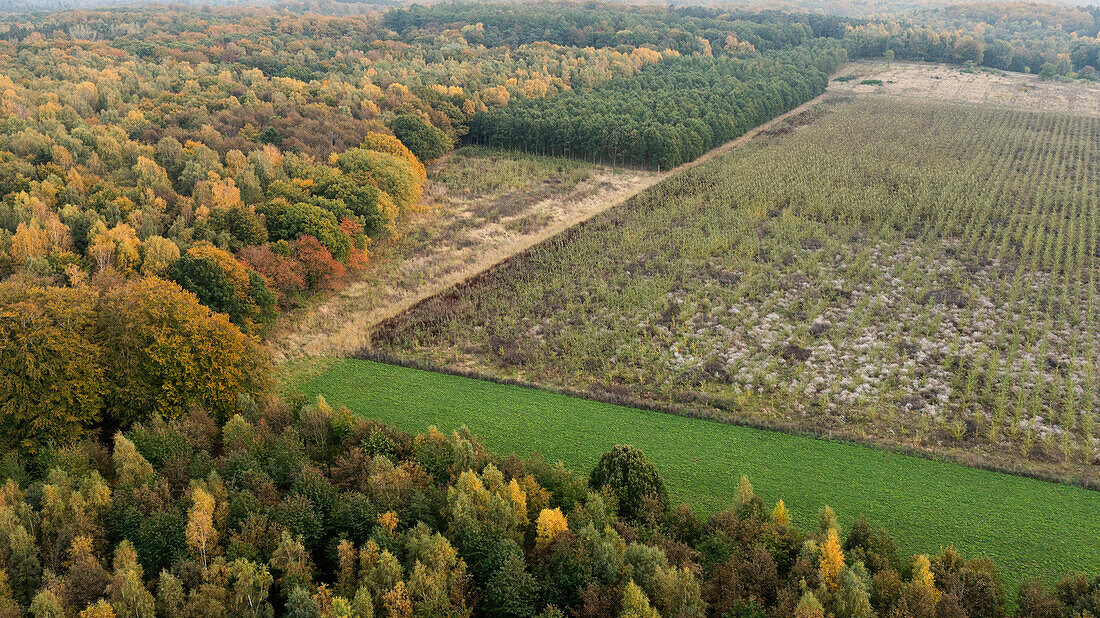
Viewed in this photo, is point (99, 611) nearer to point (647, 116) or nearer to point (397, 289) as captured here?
point (397, 289)

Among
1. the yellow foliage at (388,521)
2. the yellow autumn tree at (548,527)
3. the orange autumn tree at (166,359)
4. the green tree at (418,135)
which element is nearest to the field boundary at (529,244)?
the orange autumn tree at (166,359)

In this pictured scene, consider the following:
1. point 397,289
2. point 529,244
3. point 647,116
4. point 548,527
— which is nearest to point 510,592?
point 548,527

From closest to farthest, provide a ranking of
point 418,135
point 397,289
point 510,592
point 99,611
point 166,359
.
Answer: point 99,611
point 510,592
point 166,359
point 397,289
point 418,135

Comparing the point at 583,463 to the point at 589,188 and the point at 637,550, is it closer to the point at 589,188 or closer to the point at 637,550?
the point at 637,550

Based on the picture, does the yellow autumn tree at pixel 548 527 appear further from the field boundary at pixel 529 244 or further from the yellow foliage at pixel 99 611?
the field boundary at pixel 529 244

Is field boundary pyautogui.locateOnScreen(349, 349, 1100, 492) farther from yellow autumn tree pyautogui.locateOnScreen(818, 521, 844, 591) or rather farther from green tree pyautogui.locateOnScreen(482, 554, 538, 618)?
green tree pyautogui.locateOnScreen(482, 554, 538, 618)

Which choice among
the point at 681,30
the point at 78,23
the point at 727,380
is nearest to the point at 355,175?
the point at 727,380
